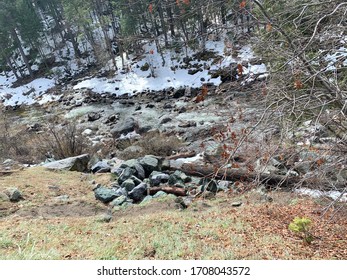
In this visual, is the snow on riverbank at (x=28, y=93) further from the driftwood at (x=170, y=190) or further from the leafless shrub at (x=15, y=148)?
the driftwood at (x=170, y=190)

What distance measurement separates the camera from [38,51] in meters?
40.0

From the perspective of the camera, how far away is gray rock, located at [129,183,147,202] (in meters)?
7.07

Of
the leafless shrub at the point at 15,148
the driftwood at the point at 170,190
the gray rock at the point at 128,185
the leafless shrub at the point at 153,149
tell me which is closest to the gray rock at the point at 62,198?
the gray rock at the point at 128,185

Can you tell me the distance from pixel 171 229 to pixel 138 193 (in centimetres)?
280

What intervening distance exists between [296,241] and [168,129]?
11.8 m

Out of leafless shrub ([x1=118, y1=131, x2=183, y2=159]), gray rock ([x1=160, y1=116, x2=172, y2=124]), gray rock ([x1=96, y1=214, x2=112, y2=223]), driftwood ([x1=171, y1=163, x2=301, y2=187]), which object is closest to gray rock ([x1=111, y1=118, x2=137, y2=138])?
gray rock ([x1=160, y1=116, x2=172, y2=124])

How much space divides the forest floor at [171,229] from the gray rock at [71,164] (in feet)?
7.00

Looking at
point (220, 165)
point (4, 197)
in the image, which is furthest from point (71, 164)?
point (220, 165)

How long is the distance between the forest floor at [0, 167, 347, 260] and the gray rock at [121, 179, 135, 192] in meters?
0.88

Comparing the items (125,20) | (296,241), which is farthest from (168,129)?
(125,20)

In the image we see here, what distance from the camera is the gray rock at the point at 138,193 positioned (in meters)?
7.07

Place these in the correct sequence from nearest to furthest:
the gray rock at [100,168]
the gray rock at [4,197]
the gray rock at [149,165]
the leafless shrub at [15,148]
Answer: the gray rock at [4,197] → the gray rock at [149,165] → the gray rock at [100,168] → the leafless shrub at [15,148]

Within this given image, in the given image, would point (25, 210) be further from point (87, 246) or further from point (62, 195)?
point (87, 246)

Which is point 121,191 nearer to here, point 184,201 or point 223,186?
point 184,201
